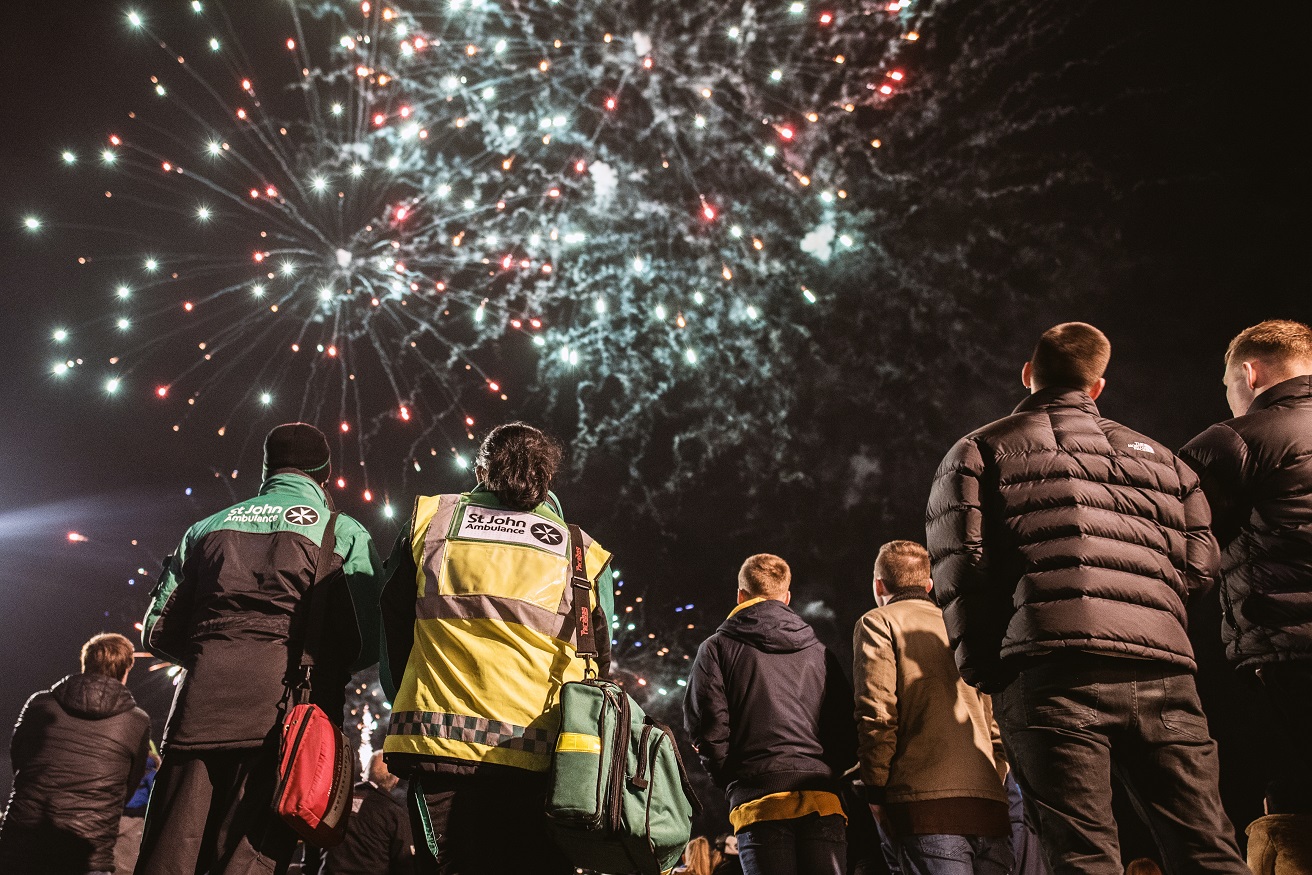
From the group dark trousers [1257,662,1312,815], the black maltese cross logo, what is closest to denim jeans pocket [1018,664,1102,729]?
dark trousers [1257,662,1312,815]

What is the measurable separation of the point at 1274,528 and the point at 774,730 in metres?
2.30

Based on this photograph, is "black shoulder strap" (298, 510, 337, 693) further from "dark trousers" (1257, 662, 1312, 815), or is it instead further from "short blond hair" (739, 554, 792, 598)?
"dark trousers" (1257, 662, 1312, 815)

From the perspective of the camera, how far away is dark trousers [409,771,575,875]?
8.62 feet

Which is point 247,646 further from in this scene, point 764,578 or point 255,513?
point 764,578

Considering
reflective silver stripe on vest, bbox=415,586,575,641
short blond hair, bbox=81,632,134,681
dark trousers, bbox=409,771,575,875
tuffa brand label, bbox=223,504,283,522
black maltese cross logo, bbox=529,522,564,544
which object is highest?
tuffa brand label, bbox=223,504,283,522

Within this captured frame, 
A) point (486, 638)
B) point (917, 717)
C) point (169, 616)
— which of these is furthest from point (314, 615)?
point (917, 717)

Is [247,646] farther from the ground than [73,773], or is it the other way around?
[247,646]

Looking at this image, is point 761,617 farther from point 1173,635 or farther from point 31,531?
point 31,531

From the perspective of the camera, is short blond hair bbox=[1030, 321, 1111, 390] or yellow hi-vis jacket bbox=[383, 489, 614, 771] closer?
yellow hi-vis jacket bbox=[383, 489, 614, 771]

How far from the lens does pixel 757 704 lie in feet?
13.5

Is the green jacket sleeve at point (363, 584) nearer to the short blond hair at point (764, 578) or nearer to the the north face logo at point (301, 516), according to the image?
the the north face logo at point (301, 516)

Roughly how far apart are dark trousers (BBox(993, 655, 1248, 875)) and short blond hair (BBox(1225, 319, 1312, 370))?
5.88 feet

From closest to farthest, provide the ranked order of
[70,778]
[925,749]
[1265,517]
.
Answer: [1265,517], [925,749], [70,778]

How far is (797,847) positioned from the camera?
3.85 meters
